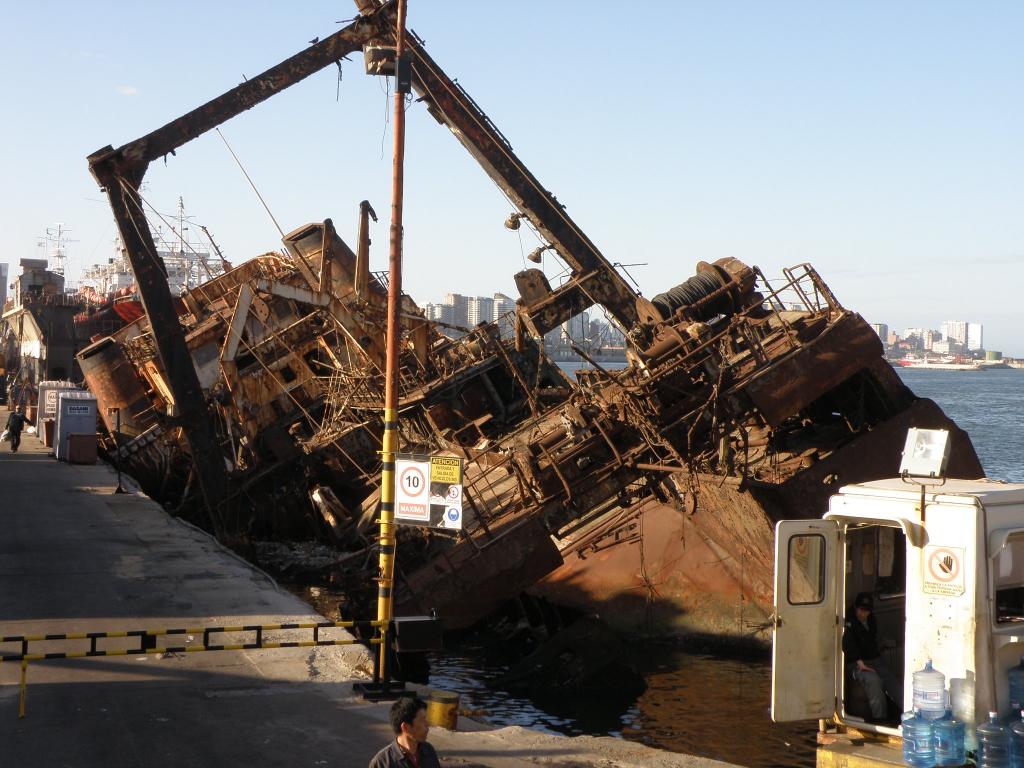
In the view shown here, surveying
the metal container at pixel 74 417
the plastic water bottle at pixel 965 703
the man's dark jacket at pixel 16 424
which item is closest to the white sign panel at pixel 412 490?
the plastic water bottle at pixel 965 703

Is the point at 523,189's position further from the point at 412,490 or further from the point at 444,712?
the point at 444,712

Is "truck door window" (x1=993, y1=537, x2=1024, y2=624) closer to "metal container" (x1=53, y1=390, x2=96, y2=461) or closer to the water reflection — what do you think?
the water reflection

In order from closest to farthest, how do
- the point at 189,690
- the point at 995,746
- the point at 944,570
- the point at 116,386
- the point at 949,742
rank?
the point at 995,746
the point at 949,742
the point at 944,570
the point at 189,690
the point at 116,386

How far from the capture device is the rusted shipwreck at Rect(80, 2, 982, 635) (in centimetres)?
1791

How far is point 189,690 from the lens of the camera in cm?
1059

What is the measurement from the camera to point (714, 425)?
17906mm

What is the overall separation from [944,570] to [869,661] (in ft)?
6.13

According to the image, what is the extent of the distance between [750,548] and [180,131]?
54.5 ft

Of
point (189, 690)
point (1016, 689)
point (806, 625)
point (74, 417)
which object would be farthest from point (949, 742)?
point (74, 417)

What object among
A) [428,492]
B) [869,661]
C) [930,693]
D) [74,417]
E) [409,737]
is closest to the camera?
[409,737]

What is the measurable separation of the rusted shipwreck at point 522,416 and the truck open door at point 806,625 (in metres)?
6.85

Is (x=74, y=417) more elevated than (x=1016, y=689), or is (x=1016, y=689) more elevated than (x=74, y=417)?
(x=74, y=417)

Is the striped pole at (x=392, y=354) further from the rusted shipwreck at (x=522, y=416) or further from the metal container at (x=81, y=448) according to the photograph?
the metal container at (x=81, y=448)

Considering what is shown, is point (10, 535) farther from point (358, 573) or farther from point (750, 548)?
point (750, 548)
